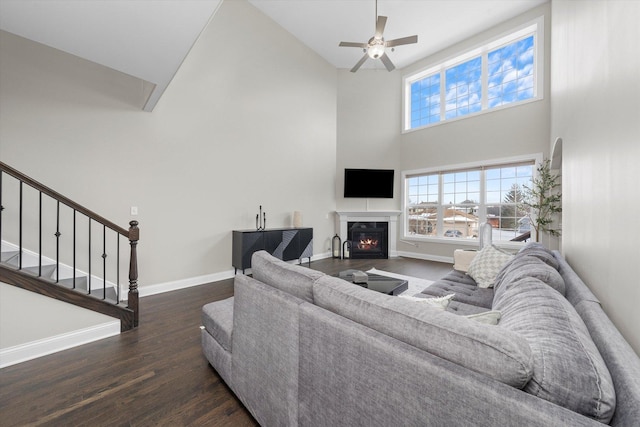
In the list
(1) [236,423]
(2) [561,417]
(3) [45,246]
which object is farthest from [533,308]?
(3) [45,246]

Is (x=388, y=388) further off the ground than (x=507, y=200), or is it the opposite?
(x=507, y=200)

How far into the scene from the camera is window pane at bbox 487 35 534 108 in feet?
16.9

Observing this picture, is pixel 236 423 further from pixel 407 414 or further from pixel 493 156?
pixel 493 156

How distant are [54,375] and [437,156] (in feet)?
22.7

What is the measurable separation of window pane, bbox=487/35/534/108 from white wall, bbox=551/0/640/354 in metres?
3.70

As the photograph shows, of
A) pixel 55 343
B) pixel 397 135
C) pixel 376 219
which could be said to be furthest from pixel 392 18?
pixel 55 343

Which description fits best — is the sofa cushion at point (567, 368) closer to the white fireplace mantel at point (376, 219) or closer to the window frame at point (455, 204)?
the window frame at point (455, 204)

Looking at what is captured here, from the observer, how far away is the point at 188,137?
3924 millimetres

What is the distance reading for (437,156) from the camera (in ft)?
20.5

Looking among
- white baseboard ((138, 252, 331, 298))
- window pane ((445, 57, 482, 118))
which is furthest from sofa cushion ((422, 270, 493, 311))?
window pane ((445, 57, 482, 118))

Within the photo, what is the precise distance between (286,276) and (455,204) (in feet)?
18.7

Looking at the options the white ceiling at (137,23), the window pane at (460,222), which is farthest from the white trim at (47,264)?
the window pane at (460,222)

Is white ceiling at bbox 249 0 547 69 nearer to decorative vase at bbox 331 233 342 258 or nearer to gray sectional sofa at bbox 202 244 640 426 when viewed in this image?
decorative vase at bbox 331 233 342 258

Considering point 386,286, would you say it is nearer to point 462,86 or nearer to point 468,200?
point 468,200
